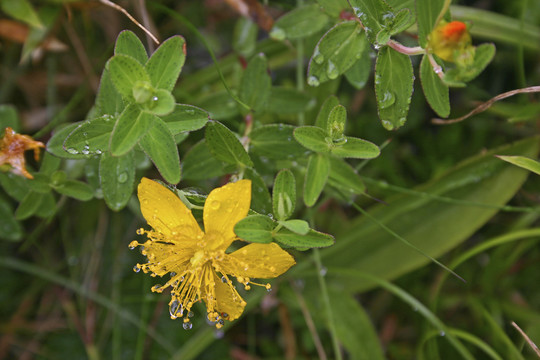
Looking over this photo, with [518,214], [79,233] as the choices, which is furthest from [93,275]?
[518,214]

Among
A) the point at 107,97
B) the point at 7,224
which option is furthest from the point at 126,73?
the point at 7,224

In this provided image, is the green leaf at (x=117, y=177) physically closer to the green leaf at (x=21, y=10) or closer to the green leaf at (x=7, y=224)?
the green leaf at (x=7, y=224)

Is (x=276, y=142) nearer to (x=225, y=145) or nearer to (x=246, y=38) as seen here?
(x=225, y=145)

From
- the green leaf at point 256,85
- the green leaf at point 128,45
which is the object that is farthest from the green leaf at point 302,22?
the green leaf at point 128,45

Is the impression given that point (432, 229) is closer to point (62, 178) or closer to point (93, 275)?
point (62, 178)

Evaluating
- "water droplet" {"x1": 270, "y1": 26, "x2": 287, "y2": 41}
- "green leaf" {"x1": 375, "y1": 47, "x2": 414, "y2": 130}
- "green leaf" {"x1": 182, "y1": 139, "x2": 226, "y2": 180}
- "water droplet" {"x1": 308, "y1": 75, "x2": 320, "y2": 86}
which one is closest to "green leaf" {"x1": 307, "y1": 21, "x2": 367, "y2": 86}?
"water droplet" {"x1": 308, "y1": 75, "x2": 320, "y2": 86}

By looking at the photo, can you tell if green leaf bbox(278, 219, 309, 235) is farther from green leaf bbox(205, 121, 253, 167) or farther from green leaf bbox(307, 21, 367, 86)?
A: green leaf bbox(307, 21, 367, 86)
